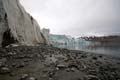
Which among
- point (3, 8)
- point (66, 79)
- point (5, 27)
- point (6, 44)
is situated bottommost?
point (66, 79)

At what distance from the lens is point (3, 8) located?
779cm

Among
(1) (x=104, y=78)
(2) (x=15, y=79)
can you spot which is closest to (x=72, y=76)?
(1) (x=104, y=78)

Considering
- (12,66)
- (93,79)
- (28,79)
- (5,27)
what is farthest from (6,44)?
(93,79)

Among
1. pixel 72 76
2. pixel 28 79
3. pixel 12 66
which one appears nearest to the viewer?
pixel 28 79

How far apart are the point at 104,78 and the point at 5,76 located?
255cm

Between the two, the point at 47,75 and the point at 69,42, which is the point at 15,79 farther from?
the point at 69,42

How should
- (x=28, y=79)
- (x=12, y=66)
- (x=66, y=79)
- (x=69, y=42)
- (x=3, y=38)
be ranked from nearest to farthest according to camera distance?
(x=28, y=79)
(x=66, y=79)
(x=12, y=66)
(x=3, y=38)
(x=69, y=42)

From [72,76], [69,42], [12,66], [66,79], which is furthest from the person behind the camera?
[69,42]

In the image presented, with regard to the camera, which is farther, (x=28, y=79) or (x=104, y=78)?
(x=104, y=78)

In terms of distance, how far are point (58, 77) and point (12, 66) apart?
1647mm

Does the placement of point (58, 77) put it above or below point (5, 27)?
below

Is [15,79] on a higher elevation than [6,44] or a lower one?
lower

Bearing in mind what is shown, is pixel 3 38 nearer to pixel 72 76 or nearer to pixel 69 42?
pixel 72 76

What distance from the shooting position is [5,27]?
7809mm
